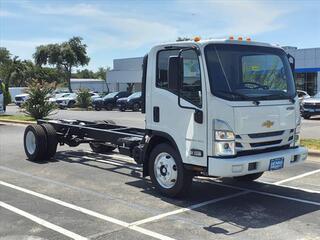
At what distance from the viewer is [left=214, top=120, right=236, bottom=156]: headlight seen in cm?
657

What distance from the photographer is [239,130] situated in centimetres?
663

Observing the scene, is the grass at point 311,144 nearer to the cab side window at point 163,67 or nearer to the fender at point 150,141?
the fender at point 150,141

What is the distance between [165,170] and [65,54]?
221 ft

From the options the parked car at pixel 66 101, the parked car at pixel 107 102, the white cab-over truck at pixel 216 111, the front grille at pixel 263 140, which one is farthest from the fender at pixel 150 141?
the parked car at pixel 66 101

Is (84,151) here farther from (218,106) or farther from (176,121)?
(218,106)

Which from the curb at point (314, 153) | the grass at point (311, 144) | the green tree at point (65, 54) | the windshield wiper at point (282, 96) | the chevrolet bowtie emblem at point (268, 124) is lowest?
the curb at point (314, 153)

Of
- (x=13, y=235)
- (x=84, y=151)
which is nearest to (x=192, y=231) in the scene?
(x=13, y=235)

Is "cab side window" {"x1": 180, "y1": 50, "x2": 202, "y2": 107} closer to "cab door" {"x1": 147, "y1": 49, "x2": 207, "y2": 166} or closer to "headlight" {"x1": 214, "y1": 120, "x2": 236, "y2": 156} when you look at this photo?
"cab door" {"x1": 147, "y1": 49, "x2": 207, "y2": 166}

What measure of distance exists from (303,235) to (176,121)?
8.32ft

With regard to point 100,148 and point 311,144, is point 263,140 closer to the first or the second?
point 311,144

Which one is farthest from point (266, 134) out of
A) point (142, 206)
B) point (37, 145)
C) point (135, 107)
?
point (135, 107)

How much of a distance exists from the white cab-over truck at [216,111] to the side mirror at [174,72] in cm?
1

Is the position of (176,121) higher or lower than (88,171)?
higher

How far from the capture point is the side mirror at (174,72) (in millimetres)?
6789
